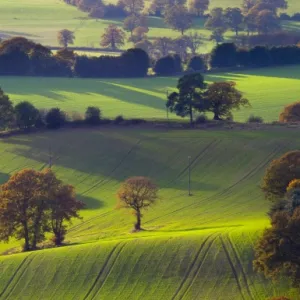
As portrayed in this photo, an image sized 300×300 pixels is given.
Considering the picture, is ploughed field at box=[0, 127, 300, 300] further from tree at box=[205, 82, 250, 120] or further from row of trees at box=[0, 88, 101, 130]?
tree at box=[205, 82, 250, 120]

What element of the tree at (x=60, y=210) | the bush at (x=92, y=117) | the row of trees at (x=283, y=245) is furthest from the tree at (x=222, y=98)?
the row of trees at (x=283, y=245)

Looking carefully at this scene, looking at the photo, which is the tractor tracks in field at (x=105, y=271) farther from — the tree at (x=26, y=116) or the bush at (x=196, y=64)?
the bush at (x=196, y=64)

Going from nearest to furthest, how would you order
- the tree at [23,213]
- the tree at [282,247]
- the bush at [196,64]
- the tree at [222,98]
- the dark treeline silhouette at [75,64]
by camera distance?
1. the tree at [282,247]
2. the tree at [23,213]
3. the tree at [222,98]
4. the dark treeline silhouette at [75,64]
5. the bush at [196,64]

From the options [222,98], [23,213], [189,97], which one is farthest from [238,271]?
[189,97]

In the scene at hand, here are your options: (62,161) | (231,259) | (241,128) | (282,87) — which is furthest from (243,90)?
(231,259)

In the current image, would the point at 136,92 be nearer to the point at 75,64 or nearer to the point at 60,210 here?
the point at 75,64

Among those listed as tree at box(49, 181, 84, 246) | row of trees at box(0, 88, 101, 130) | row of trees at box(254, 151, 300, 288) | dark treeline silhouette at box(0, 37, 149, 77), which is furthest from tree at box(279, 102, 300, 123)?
row of trees at box(254, 151, 300, 288)
